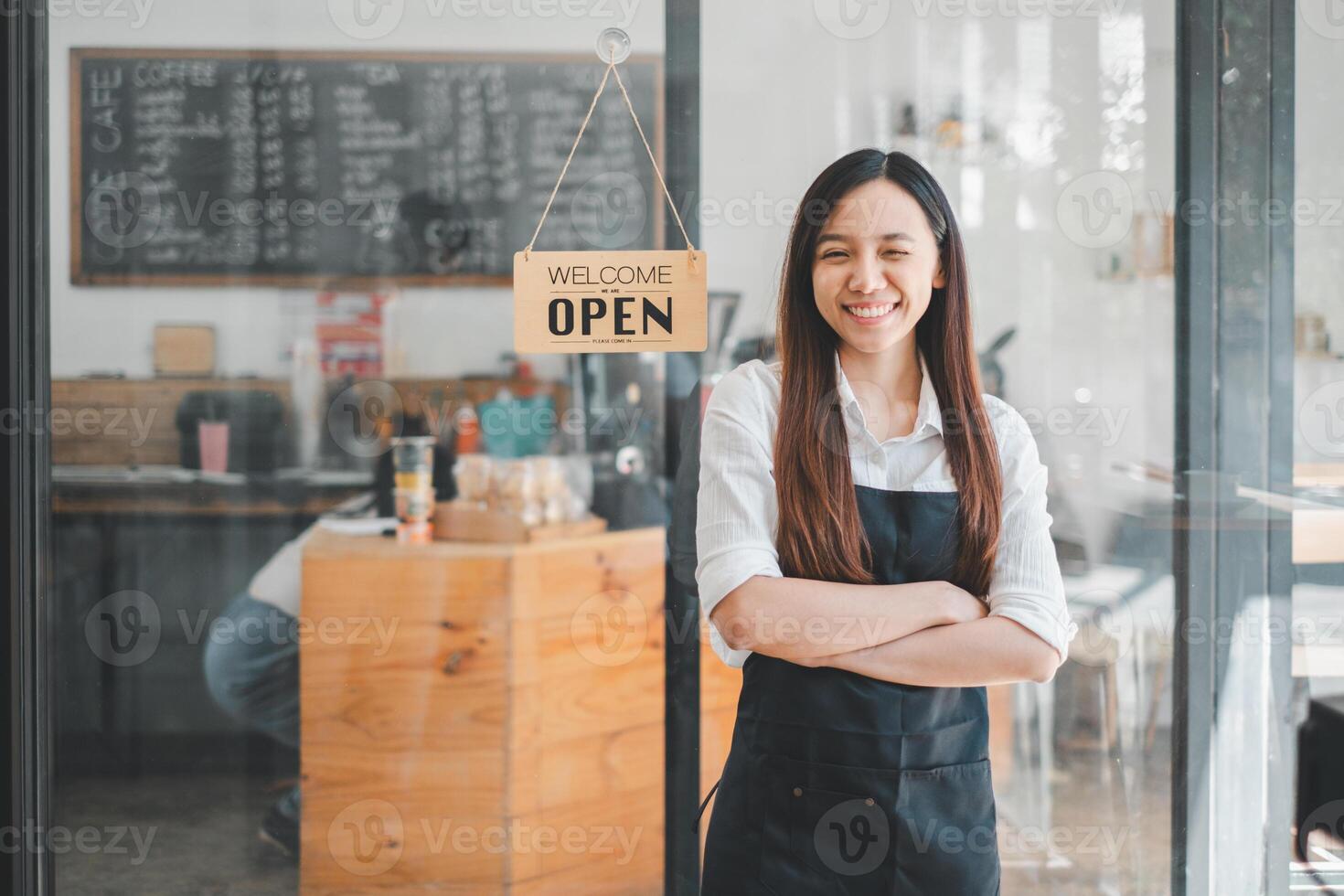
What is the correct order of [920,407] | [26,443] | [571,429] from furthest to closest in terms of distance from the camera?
1. [571,429]
2. [26,443]
3. [920,407]

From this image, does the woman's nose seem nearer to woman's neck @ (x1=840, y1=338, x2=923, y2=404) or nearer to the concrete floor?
woman's neck @ (x1=840, y1=338, x2=923, y2=404)

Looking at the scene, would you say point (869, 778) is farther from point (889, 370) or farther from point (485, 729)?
point (485, 729)

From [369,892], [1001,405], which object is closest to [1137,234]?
[1001,405]

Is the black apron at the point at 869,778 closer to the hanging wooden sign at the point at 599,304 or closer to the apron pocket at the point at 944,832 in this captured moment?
the apron pocket at the point at 944,832

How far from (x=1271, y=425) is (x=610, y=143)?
57.0 inches

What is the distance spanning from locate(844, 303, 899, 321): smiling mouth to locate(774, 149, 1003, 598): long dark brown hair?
8cm

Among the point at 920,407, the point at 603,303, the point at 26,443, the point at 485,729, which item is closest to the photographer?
the point at 920,407

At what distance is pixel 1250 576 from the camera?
2064 millimetres

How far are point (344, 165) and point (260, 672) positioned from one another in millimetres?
1086

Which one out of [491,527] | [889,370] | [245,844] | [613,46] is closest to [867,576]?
[889,370]

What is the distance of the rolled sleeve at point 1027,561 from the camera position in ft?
4.37

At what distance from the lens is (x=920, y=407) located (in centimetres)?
145

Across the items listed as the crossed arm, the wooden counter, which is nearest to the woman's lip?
the crossed arm

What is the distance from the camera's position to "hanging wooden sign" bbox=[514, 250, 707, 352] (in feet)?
6.16
